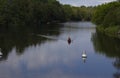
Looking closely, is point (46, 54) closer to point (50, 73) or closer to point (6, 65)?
point (6, 65)

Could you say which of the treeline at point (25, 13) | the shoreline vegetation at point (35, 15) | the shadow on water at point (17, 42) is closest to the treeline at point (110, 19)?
the shoreline vegetation at point (35, 15)

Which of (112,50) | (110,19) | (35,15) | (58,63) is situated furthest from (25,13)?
(58,63)

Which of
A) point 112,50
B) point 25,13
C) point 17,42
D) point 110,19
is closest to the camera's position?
point 112,50

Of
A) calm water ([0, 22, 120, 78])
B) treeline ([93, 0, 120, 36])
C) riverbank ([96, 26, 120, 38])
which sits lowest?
calm water ([0, 22, 120, 78])

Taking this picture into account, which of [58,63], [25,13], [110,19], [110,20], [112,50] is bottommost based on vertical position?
[58,63]

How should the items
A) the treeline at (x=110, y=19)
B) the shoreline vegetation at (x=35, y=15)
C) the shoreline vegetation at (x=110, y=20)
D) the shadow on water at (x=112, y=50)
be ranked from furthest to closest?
the shoreline vegetation at (x=35, y=15), the treeline at (x=110, y=19), the shoreline vegetation at (x=110, y=20), the shadow on water at (x=112, y=50)

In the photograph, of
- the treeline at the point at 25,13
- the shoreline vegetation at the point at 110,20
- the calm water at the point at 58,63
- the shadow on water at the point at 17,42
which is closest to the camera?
the calm water at the point at 58,63

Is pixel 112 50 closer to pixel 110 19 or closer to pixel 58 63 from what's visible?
pixel 58 63

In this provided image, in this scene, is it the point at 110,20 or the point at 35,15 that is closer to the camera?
the point at 110,20

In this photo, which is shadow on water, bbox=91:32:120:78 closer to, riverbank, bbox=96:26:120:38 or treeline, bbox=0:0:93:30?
riverbank, bbox=96:26:120:38

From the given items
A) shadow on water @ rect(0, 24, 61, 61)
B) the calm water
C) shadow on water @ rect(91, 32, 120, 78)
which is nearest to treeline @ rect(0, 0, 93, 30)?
shadow on water @ rect(0, 24, 61, 61)

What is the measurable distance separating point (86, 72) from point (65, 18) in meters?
142

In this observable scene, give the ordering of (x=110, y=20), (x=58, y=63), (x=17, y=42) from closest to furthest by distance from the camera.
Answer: (x=58, y=63) < (x=17, y=42) < (x=110, y=20)

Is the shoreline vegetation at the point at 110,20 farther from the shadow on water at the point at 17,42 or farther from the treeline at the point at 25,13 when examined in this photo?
the treeline at the point at 25,13
